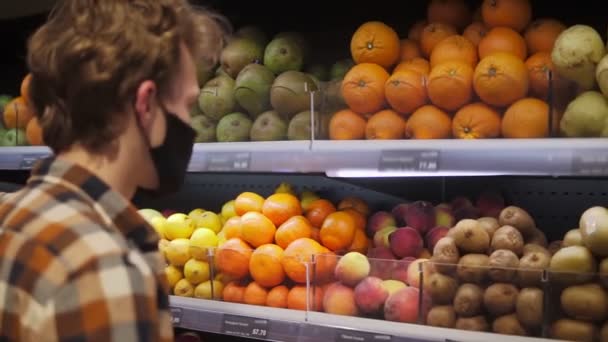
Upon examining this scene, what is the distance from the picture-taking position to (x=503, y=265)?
1.57 m

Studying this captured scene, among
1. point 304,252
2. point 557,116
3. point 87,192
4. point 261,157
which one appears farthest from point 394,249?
point 87,192

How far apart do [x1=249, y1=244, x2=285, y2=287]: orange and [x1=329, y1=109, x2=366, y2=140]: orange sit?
34 centimetres

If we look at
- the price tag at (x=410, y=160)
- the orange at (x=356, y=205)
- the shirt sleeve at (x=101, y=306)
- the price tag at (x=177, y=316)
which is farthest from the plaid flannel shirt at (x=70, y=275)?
the orange at (x=356, y=205)

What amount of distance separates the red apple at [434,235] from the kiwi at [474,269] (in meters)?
0.19

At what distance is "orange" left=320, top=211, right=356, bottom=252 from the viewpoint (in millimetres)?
1934

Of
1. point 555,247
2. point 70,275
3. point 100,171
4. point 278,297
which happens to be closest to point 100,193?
point 100,171

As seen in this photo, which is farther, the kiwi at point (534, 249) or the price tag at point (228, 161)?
the price tag at point (228, 161)

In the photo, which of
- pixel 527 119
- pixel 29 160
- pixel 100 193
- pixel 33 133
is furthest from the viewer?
pixel 33 133

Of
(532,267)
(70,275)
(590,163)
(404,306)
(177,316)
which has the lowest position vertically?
(177,316)

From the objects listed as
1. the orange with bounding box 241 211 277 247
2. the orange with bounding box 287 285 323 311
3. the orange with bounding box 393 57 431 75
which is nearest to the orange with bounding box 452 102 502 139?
the orange with bounding box 393 57 431 75

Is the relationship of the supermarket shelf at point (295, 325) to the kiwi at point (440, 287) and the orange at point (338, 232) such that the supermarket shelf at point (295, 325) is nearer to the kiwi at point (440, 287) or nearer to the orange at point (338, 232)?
the kiwi at point (440, 287)

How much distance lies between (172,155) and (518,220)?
858mm

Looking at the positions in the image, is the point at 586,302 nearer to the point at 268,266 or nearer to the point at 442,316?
the point at 442,316

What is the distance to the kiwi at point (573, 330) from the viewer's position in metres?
1.45
